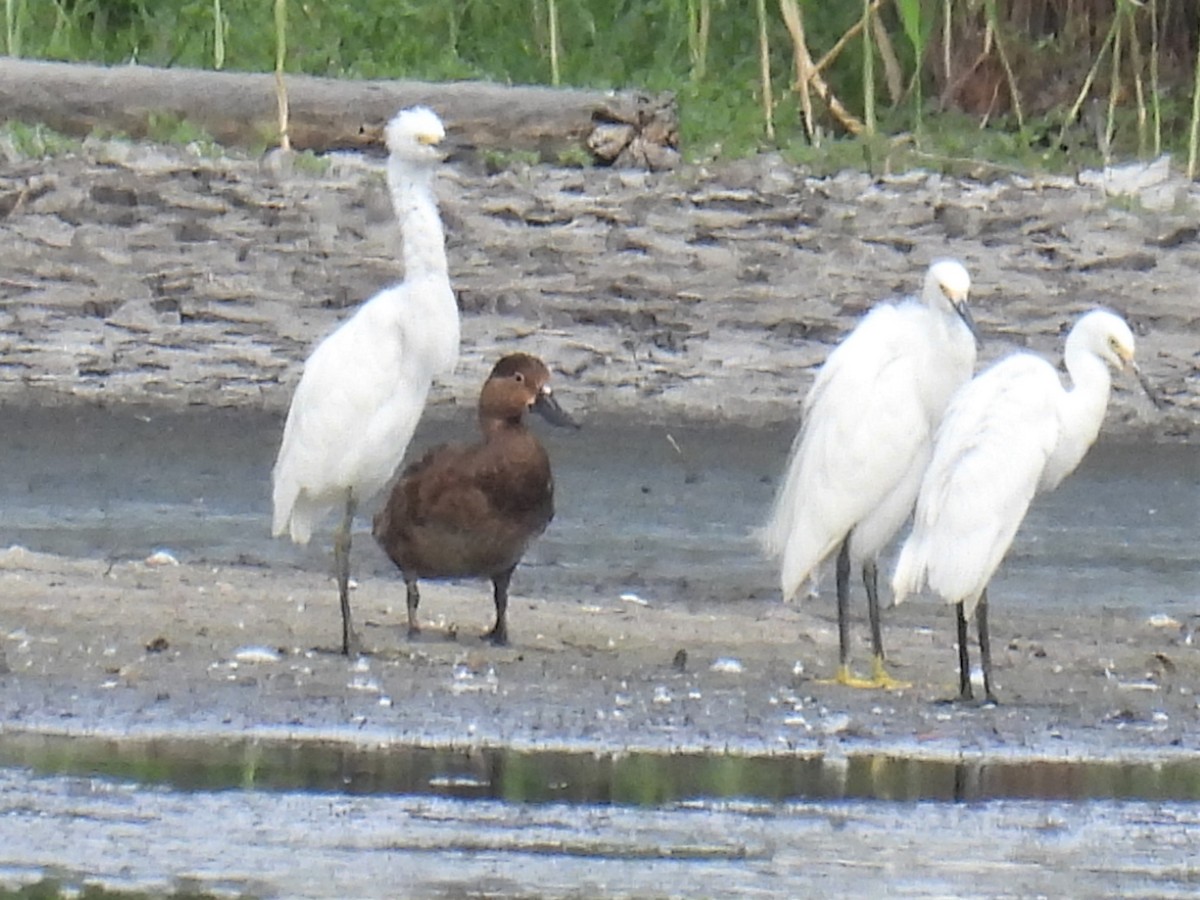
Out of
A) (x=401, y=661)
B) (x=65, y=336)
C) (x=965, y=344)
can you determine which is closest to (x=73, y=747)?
(x=401, y=661)

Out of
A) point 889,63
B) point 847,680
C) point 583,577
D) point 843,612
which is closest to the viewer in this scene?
point 847,680

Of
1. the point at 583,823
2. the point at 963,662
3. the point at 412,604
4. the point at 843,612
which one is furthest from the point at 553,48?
the point at 583,823

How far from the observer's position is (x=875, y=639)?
8844 millimetres

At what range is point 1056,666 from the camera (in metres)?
9.04

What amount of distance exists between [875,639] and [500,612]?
45.8 inches

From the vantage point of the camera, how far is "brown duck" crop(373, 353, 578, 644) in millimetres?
9156

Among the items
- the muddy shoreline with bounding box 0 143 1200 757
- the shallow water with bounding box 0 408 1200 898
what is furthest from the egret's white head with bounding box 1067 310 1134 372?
the muddy shoreline with bounding box 0 143 1200 757

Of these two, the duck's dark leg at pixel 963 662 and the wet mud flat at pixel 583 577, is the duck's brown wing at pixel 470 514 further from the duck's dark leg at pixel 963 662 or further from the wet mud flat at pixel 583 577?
the duck's dark leg at pixel 963 662

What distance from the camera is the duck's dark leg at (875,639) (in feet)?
28.7

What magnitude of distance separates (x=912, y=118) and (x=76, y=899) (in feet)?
35.6

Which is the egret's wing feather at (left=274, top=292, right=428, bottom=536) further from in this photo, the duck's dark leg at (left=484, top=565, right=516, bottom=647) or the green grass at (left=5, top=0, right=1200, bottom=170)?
the green grass at (left=5, top=0, right=1200, bottom=170)

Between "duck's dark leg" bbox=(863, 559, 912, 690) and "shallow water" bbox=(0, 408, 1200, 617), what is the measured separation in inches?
37.6

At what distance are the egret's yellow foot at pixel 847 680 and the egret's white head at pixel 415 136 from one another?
213 cm

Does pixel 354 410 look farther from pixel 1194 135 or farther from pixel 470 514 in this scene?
pixel 1194 135
